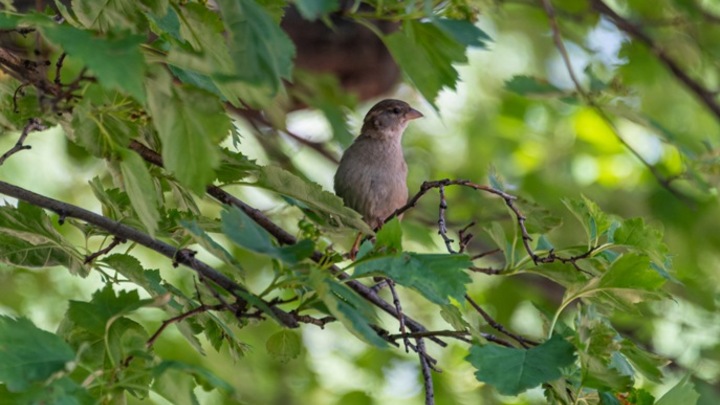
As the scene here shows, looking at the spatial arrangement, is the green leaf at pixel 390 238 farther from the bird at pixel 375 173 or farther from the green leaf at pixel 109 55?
the bird at pixel 375 173

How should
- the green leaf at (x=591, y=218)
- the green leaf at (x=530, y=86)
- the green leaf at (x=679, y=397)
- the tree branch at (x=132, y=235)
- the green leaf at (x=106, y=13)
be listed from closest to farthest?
the green leaf at (x=106, y=13) → the tree branch at (x=132, y=235) → the green leaf at (x=679, y=397) → the green leaf at (x=591, y=218) → the green leaf at (x=530, y=86)

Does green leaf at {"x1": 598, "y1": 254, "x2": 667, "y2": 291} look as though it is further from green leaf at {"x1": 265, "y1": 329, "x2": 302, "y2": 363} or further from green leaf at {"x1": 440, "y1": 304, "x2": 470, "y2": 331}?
green leaf at {"x1": 265, "y1": 329, "x2": 302, "y2": 363}

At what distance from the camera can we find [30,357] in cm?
184

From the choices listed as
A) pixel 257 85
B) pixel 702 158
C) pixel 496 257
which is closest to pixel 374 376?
pixel 496 257

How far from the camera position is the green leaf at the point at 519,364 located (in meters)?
2.04

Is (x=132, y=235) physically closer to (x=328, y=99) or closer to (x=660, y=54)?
(x=328, y=99)

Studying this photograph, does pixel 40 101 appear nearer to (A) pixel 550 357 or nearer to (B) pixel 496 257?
(A) pixel 550 357

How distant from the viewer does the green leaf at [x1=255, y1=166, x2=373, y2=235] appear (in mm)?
2357

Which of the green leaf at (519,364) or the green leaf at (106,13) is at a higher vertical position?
the green leaf at (106,13)

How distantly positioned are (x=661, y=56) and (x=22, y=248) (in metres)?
3.41

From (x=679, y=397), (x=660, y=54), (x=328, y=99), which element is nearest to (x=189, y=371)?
(x=679, y=397)

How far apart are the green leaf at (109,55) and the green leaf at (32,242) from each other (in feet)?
2.24

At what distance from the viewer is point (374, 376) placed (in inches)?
254

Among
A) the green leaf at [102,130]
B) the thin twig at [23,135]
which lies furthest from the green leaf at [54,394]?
the thin twig at [23,135]
